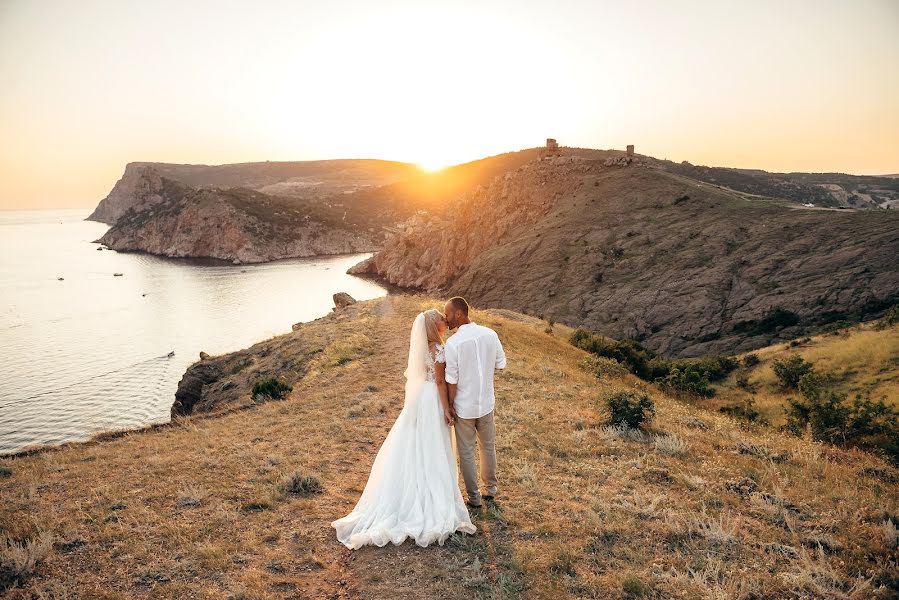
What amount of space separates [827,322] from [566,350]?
24.3 metres

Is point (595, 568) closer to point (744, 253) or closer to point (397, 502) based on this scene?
point (397, 502)

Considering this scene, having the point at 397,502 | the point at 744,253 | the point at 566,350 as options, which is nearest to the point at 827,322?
the point at 744,253

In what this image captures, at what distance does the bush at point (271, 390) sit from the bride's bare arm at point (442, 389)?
1162 cm

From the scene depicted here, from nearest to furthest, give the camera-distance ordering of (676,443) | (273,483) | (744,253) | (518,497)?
(518,497)
(273,483)
(676,443)
(744,253)

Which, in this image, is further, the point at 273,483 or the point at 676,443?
the point at 676,443

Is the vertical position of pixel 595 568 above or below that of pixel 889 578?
below

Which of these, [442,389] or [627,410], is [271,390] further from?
[627,410]

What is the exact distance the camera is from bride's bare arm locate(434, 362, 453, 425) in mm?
6438

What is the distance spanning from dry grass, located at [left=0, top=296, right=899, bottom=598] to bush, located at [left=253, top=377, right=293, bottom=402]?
4.25 m

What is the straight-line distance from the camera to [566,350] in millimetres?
24047

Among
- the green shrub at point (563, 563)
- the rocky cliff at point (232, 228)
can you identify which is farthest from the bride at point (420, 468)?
the rocky cliff at point (232, 228)

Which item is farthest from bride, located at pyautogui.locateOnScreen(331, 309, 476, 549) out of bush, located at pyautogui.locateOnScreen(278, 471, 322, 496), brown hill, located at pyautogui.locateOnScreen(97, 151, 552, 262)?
brown hill, located at pyautogui.locateOnScreen(97, 151, 552, 262)

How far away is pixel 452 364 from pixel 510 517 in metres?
2.63

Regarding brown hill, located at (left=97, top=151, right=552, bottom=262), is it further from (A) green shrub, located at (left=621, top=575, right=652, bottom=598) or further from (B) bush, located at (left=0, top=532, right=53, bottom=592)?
(A) green shrub, located at (left=621, top=575, right=652, bottom=598)
